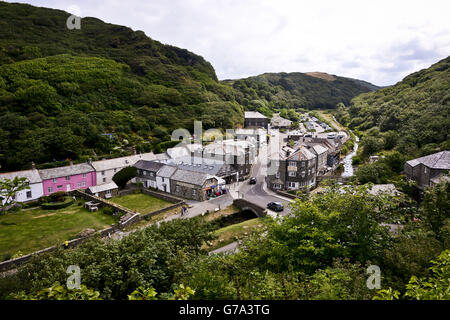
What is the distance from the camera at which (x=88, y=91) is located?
3236 inches

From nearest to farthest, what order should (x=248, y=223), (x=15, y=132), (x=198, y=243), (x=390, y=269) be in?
(x=390, y=269), (x=198, y=243), (x=248, y=223), (x=15, y=132)

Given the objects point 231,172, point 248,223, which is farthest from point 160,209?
point 231,172

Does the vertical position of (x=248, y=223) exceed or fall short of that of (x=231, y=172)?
it falls short

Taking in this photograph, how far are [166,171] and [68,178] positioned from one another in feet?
55.2

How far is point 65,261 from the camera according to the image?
13.6m

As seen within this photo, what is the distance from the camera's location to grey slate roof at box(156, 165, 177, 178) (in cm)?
4594

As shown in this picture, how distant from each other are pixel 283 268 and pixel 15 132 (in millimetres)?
61593

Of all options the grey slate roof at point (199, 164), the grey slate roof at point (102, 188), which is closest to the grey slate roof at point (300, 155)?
the grey slate roof at point (199, 164)

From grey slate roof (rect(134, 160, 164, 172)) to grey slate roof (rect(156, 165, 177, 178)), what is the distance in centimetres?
146

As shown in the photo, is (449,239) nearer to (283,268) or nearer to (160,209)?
(283,268)

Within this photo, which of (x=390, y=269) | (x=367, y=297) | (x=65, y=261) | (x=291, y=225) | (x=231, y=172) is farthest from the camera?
(x=231, y=172)

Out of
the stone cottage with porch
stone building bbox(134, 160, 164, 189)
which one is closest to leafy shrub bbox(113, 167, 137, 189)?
stone building bbox(134, 160, 164, 189)

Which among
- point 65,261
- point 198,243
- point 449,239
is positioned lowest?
point 198,243

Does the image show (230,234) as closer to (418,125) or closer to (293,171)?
(293,171)
